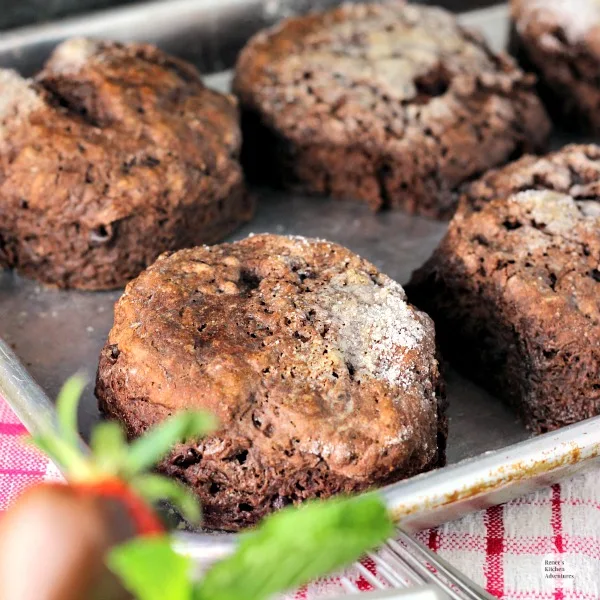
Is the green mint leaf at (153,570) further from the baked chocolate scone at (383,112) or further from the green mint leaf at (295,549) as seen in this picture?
the baked chocolate scone at (383,112)

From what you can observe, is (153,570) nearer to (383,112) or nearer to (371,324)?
(371,324)

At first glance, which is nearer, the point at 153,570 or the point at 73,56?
the point at 153,570

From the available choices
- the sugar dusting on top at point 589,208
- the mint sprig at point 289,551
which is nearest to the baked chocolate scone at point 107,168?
the sugar dusting on top at point 589,208

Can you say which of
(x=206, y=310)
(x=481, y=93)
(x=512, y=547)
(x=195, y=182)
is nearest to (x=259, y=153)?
(x=195, y=182)

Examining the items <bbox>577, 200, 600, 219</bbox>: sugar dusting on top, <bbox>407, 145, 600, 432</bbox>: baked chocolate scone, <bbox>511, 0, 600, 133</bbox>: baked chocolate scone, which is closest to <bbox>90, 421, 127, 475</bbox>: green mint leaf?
<bbox>407, 145, 600, 432</bbox>: baked chocolate scone

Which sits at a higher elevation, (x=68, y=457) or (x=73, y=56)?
(x=68, y=457)

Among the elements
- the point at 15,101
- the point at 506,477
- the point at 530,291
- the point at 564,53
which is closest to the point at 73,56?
the point at 15,101

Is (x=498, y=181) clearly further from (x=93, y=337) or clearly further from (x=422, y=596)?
(x=422, y=596)
